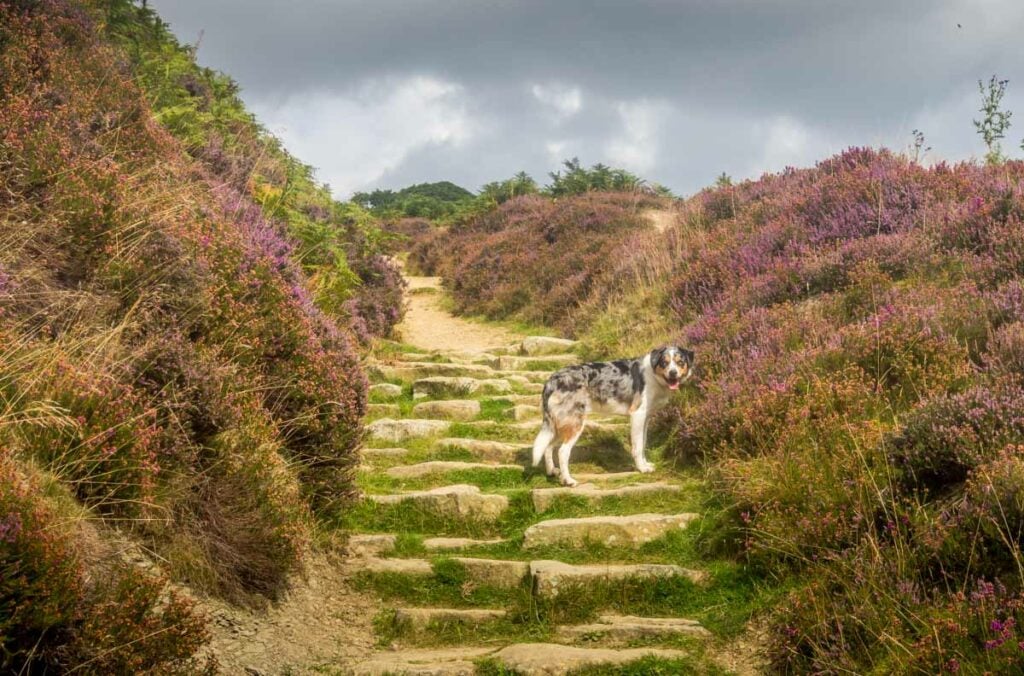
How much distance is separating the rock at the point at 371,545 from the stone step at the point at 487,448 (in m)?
2.16

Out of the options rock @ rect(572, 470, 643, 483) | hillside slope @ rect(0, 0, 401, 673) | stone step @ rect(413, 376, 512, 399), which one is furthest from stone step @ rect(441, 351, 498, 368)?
rock @ rect(572, 470, 643, 483)

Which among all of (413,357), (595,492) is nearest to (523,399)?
(595,492)

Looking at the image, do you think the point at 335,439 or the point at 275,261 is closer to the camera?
the point at 335,439

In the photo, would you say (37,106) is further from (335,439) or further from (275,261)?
(335,439)

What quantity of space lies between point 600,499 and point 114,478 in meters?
3.97

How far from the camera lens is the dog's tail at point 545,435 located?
7297 mm

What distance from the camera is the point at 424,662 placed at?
462 cm

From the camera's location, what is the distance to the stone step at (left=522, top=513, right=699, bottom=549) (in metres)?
6.05

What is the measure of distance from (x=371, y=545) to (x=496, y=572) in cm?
107

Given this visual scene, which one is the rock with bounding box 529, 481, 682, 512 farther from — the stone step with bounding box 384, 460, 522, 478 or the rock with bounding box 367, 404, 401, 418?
the rock with bounding box 367, 404, 401, 418

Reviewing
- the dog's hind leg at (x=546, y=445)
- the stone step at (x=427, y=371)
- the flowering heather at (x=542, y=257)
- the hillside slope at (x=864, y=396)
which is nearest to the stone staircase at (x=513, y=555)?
the dog's hind leg at (x=546, y=445)

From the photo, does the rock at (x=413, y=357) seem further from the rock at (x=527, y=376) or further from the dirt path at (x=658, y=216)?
the dirt path at (x=658, y=216)

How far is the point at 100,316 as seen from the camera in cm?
489

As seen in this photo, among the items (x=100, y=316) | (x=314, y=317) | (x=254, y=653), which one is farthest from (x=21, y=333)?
(x=314, y=317)
